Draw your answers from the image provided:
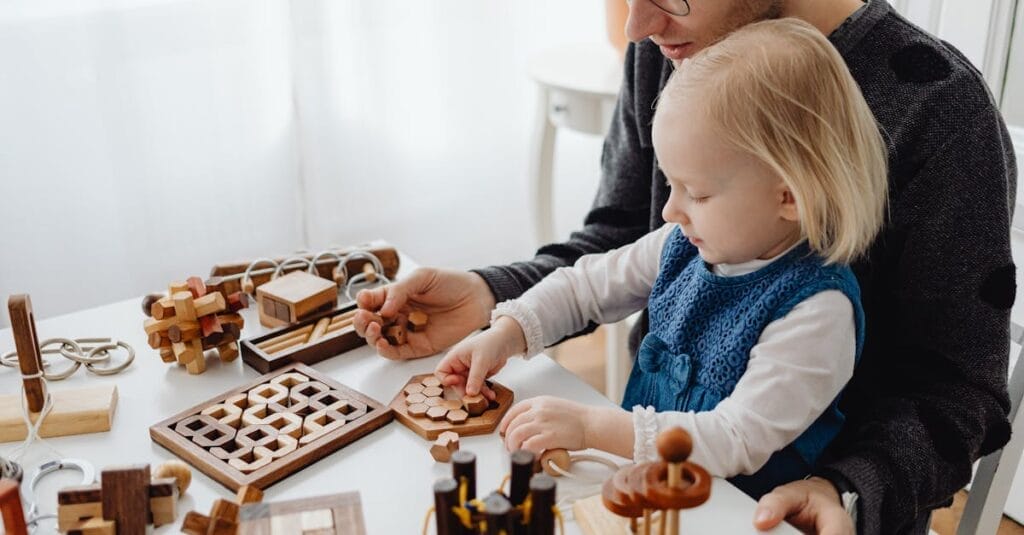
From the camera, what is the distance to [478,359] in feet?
3.30

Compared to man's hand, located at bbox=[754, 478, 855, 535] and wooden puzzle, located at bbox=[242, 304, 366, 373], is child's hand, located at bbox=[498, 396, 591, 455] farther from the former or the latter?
wooden puzzle, located at bbox=[242, 304, 366, 373]

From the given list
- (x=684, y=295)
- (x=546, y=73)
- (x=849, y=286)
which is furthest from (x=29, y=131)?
(x=849, y=286)

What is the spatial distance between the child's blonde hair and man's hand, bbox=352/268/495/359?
1.21ft

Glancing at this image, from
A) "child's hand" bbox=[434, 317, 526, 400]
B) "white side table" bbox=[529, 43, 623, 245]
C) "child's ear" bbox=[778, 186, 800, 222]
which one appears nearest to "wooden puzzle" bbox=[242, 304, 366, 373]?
"child's hand" bbox=[434, 317, 526, 400]

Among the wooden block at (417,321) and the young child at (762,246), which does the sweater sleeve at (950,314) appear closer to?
the young child at (762,246)

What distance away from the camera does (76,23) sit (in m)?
1.90

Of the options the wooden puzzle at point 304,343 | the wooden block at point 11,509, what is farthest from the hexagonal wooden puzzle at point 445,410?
the wooden block at point 11,509

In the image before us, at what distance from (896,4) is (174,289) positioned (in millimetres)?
1401

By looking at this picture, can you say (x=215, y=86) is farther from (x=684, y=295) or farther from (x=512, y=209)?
(x=684, y=295)

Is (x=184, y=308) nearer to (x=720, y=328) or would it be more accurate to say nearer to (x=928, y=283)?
(x=720, y=328)

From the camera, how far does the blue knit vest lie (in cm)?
93

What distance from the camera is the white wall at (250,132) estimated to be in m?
1.93

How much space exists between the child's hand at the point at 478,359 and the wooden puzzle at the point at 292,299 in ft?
0.61

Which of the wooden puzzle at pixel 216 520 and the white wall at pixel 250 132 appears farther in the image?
the white wall at pixel 250 132
